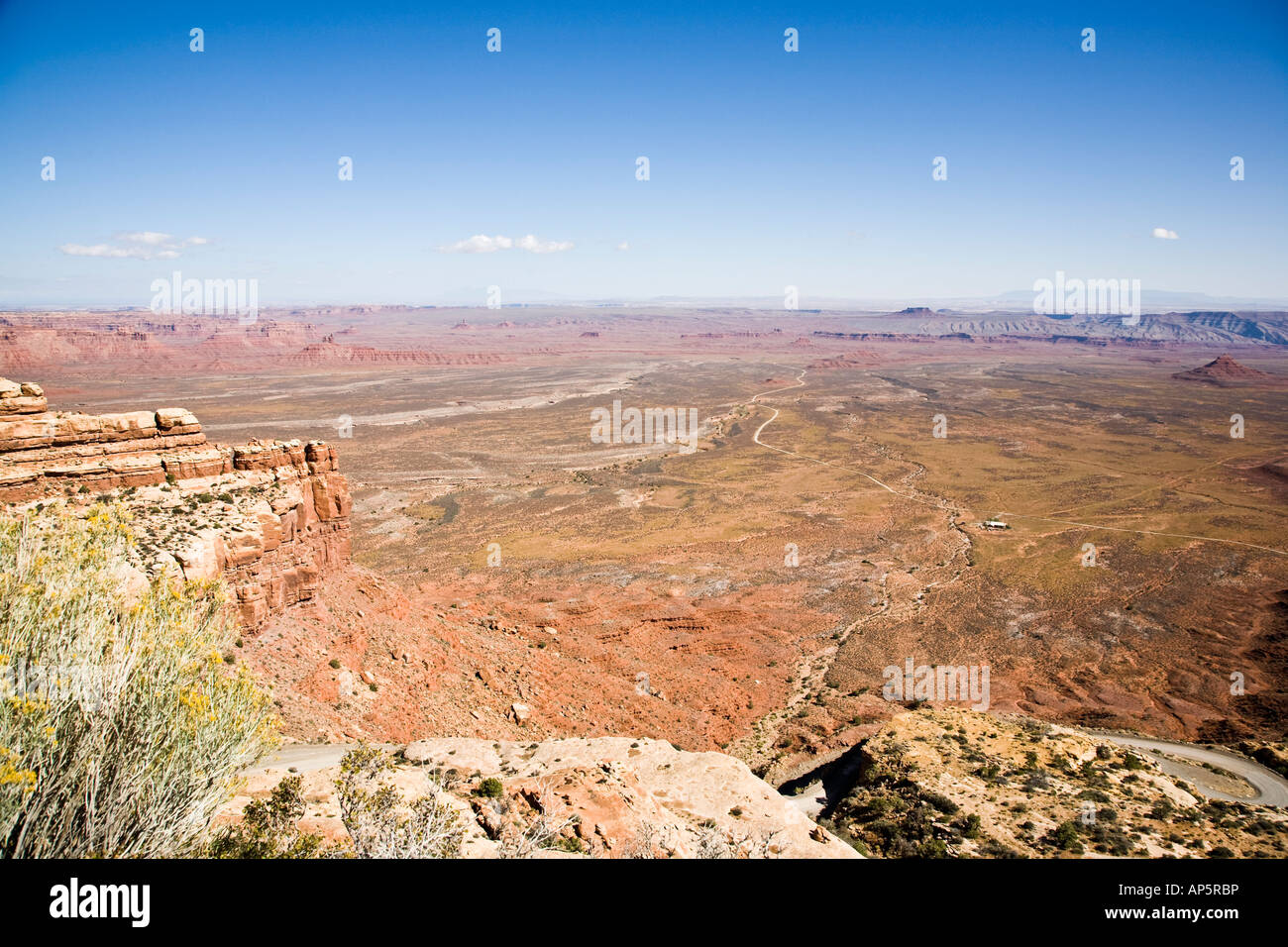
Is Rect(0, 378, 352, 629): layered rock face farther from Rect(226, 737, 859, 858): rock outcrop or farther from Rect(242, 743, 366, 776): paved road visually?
Rect(226, 737, 859, 858): rock outcrop

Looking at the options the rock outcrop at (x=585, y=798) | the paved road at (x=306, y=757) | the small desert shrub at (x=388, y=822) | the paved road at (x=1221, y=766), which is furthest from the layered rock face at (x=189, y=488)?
the paved road at (x=1221, y=766)

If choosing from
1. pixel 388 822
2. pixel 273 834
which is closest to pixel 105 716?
pixel 273 834

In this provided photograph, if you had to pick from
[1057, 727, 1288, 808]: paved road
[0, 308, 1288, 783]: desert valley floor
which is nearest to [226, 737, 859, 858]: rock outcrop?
[0, 308, 1288, 783]: desert valley floor

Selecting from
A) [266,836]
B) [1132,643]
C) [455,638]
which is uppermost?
[266,836]

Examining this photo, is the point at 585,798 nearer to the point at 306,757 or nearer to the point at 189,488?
the point at 306,757

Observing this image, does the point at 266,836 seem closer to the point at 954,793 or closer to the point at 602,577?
the point at 954,793
